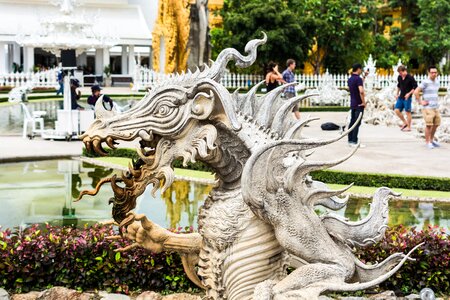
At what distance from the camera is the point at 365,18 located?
33.1 metres

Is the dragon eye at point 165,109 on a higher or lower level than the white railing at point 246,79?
lower

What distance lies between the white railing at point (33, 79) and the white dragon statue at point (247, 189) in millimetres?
27973

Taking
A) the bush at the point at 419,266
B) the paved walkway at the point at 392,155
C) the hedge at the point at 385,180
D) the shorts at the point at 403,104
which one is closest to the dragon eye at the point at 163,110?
the bush at the point at 419,266

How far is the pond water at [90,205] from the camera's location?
7250 mm

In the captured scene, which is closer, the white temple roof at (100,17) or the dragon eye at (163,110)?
the dragon eye at (163,110)

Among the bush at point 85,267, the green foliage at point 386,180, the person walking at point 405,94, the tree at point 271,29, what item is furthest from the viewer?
the tree at point 271,29

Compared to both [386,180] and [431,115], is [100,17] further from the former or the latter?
[386,180]

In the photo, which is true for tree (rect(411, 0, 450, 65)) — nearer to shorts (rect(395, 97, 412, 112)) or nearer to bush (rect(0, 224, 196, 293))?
shorts (rect(395, 97, 412, 112))

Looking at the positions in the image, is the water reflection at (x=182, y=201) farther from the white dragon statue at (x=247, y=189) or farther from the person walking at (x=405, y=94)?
the person walking at (x=405, y=94)

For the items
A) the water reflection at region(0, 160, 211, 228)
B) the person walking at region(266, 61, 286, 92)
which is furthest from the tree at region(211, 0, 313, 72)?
the water reflection at region(0, 160, 211, 228)

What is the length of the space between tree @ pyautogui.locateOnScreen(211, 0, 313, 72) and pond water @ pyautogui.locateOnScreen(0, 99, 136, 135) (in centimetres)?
712

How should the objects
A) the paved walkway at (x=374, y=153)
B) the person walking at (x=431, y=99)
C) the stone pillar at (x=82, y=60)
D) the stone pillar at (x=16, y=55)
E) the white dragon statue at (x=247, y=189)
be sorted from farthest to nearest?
the stone pillar at (x=82, y=60) < the stone pillar at (x=16, y=55) < the person walking at (x=431, y=99) < the paved walkway at (x=374, y=153) < the white dragon statue at (x=247, y=189)

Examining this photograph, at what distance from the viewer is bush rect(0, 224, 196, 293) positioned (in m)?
4.66

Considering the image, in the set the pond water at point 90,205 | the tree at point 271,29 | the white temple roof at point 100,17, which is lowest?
the pond water at point 90,205
